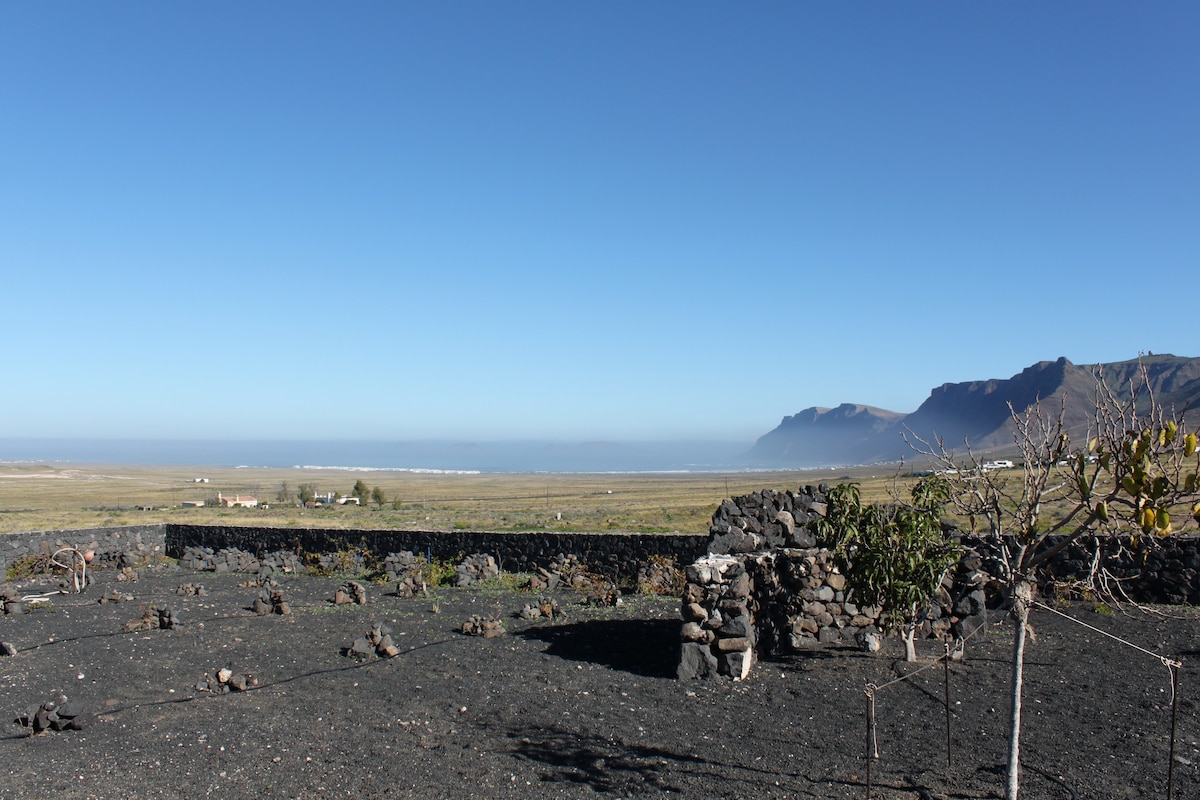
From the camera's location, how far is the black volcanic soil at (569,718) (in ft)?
25.7

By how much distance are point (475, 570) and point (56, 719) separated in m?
12.5

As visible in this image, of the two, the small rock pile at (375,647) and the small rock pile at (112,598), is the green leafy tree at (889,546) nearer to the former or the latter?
the small rock pile at (375,647)

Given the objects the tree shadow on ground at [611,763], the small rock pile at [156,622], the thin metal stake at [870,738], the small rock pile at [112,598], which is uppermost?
the thin metal stake at [870,738]

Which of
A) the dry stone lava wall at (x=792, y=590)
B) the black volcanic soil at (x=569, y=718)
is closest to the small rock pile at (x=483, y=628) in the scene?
the black volcanic soil at (x=569, y=718)

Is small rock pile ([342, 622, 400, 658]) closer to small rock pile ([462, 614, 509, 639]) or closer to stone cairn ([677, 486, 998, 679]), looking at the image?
small rock pile ([462, 614, 509, 639])

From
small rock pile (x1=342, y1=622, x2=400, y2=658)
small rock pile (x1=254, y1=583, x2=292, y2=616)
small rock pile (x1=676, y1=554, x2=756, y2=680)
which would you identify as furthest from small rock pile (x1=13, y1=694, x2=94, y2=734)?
small rock pile (x1=676, y1=554, x2=756, y2=680)

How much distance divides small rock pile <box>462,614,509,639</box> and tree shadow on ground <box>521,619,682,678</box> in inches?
17.7

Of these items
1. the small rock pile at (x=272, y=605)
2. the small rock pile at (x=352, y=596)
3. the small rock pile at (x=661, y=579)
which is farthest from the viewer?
the small rock pile at (x=661, y=579)

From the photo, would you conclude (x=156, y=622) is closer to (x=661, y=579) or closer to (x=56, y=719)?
(x=56, y=719)

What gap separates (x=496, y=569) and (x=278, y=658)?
31.0 feet

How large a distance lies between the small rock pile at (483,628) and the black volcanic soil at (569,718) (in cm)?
26

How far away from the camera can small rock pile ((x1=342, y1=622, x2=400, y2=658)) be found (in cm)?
1300

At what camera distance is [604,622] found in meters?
15.6

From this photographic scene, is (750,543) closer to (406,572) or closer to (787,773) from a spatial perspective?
(787,773)
